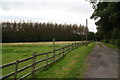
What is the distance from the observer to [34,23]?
115 m

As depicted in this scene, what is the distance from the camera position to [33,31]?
4210 inches

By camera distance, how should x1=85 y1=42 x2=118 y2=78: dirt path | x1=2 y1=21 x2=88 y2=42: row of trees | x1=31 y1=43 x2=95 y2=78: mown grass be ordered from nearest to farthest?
x1=31 y1=43 x2=95 y2=78: mown grass → x1=85 y1=42 x2=118 y2=78: dirt path → x1=2 y1=21 x2=88 y2=42: row of trees

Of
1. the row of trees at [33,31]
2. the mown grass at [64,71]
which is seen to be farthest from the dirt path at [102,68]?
the row of trees at [33,31]

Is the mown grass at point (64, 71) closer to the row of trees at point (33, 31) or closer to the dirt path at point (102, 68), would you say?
the dirt path at point (102, 68)

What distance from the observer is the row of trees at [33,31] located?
9481 centimetres

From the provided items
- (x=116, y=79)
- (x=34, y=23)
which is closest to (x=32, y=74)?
(x=116, y=79)

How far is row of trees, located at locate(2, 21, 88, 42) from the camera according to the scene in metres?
94.8

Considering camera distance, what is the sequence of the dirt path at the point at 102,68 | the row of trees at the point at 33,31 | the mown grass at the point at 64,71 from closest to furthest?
the mown grass at the point at 64,71 < the dirt path at the point at 102,68 < the row of trees at the point at 33,31

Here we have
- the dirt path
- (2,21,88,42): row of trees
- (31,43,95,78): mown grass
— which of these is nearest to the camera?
(31,43,95,78): mown grass

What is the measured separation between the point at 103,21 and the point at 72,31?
4327 inches

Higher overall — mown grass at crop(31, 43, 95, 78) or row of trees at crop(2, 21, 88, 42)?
row of trees at crop(2, 21, 88, 42)

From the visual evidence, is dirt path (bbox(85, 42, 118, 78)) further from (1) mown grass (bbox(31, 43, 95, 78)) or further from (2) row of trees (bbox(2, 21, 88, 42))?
(2) row of trees (bbox(2, 21, 88, 42))

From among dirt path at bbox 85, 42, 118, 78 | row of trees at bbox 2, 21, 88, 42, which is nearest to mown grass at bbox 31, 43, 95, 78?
dirt path at bbox 85, 42, 118, 78

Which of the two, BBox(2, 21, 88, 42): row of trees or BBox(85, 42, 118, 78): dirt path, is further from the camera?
BBox(2, 21, 88, 42): row of trees
